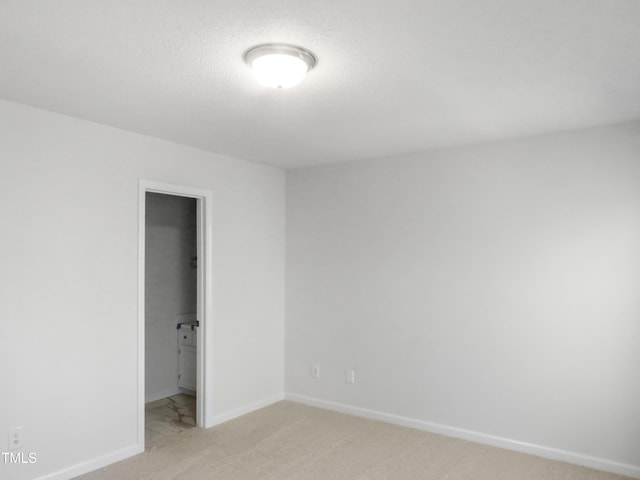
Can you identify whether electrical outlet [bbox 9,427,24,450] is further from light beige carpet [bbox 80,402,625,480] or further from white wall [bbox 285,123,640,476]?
white wall [bbox 285,123,640,476]

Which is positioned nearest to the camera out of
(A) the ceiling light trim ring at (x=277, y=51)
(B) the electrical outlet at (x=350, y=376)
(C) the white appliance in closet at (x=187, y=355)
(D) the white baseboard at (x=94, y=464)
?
(A) the ceiling light trim ring at (x=277, y=51)

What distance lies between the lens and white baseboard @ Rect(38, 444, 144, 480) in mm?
3045

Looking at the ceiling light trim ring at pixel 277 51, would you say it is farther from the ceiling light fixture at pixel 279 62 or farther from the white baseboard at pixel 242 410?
the white baseboard at pixel 242 410

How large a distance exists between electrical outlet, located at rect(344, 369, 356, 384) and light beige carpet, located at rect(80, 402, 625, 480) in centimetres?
41

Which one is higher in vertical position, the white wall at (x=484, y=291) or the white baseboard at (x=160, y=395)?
the white wall at (x=484, y=291)

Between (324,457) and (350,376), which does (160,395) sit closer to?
(350,376)

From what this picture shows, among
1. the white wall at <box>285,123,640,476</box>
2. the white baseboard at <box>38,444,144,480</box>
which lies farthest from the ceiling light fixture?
the white baseboard at <box>38,444,144,480</box>

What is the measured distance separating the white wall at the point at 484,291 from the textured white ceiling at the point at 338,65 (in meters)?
0.47

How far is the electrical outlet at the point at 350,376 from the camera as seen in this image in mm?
4516

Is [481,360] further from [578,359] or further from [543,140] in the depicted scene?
[543,140]

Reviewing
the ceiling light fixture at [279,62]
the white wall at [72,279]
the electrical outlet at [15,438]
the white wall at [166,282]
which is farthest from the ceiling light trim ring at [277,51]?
the white wall at [166,282]

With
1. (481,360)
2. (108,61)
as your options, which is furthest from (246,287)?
(108,61)

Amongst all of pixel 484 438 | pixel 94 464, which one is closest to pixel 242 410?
pixel 94 464

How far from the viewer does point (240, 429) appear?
4059mm
